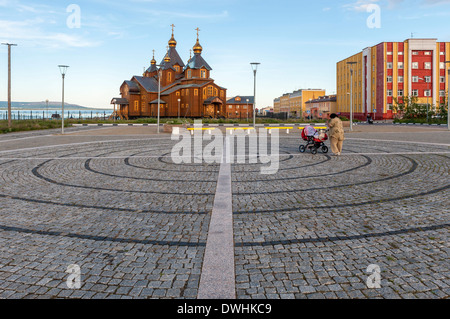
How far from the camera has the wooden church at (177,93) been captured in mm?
64812

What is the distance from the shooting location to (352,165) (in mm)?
11727

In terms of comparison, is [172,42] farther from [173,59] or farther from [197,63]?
[197,63]

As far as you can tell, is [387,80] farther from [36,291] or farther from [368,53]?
[36,291]

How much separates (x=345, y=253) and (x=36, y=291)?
3.38 metres

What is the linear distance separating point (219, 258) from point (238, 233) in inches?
37.9

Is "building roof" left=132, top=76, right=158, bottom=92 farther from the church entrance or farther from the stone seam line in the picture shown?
the stone seam line

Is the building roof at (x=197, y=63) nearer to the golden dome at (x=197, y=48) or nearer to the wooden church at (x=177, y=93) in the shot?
the wooden church at (x=177, y=93)

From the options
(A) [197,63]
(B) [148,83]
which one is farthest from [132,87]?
(A) [197,63]

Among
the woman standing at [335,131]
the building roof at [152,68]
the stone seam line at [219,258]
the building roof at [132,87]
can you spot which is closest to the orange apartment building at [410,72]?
the building roof at [152,68]

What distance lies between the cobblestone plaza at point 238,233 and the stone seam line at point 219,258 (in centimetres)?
7

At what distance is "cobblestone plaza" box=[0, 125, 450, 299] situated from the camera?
140 inches

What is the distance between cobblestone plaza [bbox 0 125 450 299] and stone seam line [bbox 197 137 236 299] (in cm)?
7

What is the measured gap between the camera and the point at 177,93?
2621 inches
